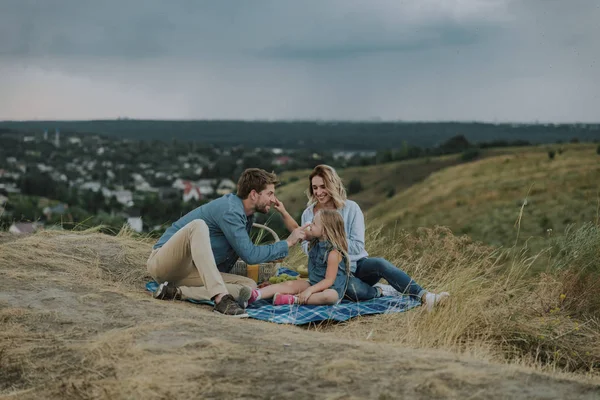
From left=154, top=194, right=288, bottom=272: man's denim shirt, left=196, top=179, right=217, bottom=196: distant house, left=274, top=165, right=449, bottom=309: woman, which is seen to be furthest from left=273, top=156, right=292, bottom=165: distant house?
left=154, top=194, right=288, bottom=272: man's denim shirt

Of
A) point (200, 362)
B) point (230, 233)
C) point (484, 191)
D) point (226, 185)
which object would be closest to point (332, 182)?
point (230, 233)

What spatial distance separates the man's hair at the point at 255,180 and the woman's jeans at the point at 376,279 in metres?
1.06

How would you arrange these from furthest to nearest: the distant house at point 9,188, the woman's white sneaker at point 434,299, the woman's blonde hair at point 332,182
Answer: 1. the distant house at point 9,188
2. the woman's blonde hair at point 332,182
3. the woman's white sneaker at point 434,299

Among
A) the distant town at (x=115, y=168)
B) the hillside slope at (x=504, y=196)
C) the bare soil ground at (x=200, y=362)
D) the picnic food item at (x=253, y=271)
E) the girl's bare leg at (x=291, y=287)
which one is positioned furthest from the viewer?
the distant town at (x=115, y=168)

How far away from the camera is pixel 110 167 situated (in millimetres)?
65625

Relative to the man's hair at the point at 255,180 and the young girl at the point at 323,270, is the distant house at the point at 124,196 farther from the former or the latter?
the man's hair at the point at 255,180

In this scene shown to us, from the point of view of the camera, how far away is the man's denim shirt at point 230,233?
21.0 ft

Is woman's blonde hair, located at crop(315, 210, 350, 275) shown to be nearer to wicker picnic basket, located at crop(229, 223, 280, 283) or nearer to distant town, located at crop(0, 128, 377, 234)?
wicker picnic basket, located at crop(229, 223, 280, 283)

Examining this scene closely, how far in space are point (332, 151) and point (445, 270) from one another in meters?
75.0

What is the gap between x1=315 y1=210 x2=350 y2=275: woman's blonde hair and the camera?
6.47 m

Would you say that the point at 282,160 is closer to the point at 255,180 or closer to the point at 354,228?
the point at 354,228

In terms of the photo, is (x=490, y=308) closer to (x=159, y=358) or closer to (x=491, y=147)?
(x=159, y=358)

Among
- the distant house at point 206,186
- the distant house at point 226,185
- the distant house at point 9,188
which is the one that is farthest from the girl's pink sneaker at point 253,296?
the distant house at point 226,185

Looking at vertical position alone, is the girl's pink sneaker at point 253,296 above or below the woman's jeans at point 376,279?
below
